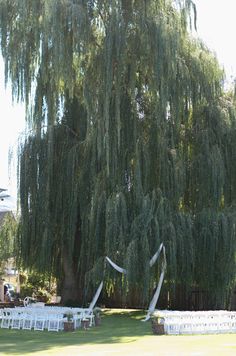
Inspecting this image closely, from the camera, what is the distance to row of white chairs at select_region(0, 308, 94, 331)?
15648 millimetres

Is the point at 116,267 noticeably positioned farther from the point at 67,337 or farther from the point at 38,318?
the point at 67,337

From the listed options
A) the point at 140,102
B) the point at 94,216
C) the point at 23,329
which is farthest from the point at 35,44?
the point at 23,329

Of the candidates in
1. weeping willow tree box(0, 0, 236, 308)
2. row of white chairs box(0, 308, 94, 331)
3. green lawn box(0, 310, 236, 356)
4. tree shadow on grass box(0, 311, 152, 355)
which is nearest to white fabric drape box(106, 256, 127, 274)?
weeping willow tree box(0, 0, 236, 308)

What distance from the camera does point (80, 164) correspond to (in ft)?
69.5

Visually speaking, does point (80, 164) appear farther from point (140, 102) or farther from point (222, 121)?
point (222, 121)

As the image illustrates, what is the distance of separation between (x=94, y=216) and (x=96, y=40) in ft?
18.5

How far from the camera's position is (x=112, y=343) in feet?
41.9

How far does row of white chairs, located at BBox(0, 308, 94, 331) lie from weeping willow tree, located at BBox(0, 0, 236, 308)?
7.69 feet

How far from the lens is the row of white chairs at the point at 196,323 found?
14.3 metres

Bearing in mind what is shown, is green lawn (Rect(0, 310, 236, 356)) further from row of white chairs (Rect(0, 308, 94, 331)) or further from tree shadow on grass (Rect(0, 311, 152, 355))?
row of white chairs (Rect(0, 308, 94, 331))

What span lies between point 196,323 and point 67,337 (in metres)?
3.08

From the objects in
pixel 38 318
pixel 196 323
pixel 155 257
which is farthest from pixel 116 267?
pixel 196 323

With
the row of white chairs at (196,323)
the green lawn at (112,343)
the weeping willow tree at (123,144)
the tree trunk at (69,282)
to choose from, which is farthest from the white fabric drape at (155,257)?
the tree trunk at (69,282)

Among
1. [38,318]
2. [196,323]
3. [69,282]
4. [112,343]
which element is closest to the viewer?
[112,343]
